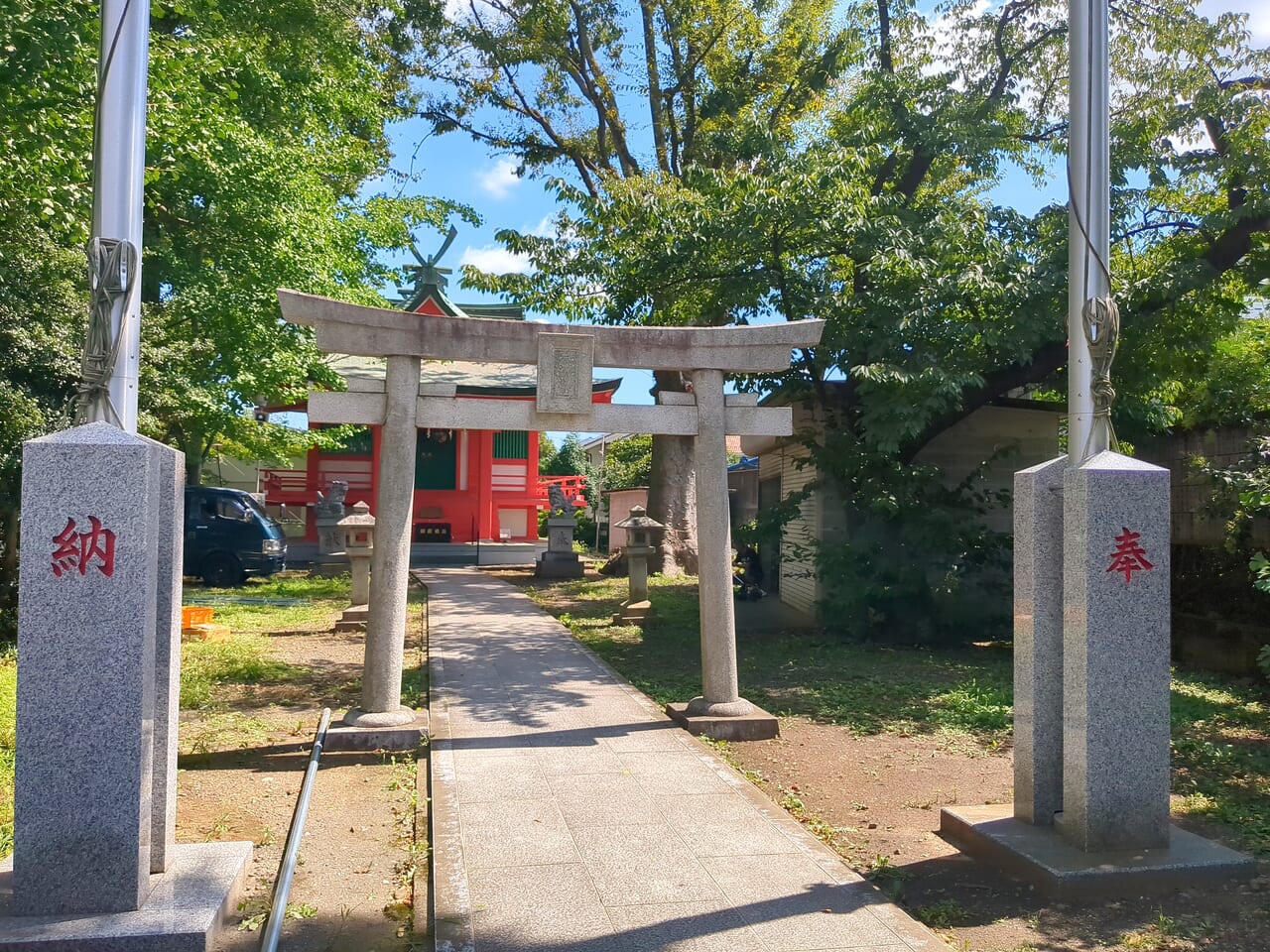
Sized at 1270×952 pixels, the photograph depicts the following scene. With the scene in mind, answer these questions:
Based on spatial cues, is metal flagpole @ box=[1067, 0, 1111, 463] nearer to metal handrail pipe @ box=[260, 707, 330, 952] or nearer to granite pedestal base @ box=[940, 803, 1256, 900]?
granite pedestal base @ box=[940, 803, 1256, 900]

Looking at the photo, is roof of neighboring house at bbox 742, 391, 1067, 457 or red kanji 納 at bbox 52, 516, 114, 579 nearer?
red kanji 納 at bbox 52, 516, 114, 579

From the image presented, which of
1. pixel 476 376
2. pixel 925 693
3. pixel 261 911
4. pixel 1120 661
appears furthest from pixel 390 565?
pixel 476 376

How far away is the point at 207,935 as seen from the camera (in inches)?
152

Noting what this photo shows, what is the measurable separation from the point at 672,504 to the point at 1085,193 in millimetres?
15730

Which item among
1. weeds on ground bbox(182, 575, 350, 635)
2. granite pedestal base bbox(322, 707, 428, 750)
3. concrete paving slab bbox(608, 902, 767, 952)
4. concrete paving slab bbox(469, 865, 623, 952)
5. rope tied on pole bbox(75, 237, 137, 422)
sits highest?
rope tied on pole bbox(75, 237, 137, 422)

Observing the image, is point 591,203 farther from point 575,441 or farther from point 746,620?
point 575,441

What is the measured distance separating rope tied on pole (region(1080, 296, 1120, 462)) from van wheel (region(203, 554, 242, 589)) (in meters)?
18.0

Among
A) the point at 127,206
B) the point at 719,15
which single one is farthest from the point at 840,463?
the point at 719,15

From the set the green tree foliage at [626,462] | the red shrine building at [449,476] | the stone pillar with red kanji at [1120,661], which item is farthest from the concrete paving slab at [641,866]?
the green tree foliage at [626,462]

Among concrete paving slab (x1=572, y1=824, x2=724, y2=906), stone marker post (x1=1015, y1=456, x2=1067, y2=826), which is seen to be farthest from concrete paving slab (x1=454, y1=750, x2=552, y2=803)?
stone marker post (x1=1015, y1=456, x2=1067, y2=826)

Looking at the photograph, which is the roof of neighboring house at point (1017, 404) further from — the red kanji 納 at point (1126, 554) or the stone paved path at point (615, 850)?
the red kanji 納 at point (1126, 554)

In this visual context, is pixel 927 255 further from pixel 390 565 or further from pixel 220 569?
pixel 220 569

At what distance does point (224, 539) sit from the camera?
19.8 meters

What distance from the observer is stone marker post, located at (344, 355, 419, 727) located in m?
7.43
